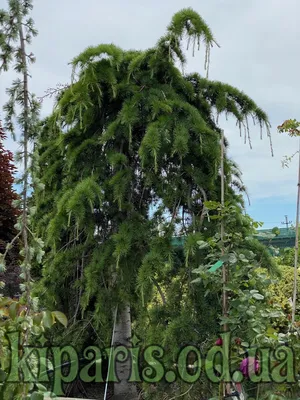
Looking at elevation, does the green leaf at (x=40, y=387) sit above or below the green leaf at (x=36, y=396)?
above

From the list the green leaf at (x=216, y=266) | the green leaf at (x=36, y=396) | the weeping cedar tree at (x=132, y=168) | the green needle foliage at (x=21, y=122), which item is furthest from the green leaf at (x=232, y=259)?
the green leaf at (x=36, y=396)

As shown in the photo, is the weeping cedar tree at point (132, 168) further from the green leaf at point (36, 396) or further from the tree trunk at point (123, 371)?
the green leaf at point (36, 396)

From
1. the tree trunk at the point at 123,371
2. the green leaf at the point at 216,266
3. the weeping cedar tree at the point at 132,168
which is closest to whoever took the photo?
the green leaf at the point at 216,266

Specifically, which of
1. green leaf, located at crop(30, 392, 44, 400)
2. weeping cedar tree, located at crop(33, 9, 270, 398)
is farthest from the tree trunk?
green leaf, located at crop(30, 392, 44, 400)

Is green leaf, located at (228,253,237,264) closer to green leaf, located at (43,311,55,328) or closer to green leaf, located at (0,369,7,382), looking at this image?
green leaf, located at (43,311,55,328)

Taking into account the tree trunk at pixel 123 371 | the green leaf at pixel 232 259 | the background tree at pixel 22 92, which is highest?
the background tree at pixel 22 92

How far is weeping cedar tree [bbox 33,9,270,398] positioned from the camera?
2.10 m

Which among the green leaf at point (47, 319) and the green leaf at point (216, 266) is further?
the green leaf at point (216, 266)

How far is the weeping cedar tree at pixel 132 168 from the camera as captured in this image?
2.10 meters

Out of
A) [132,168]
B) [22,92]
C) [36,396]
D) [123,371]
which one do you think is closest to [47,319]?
[36,396]

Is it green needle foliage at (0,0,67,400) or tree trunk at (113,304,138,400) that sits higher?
green needle foliage at (0,0,67,400)

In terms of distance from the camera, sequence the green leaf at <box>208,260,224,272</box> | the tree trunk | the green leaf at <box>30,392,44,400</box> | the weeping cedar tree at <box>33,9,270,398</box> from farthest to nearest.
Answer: the tree trunk, the weeping cedar tree at <box>33,9,270,398</box>, the green leaf at <box>208,260,224,272</box>, the green leaf at <box>30,392,44,400</box>

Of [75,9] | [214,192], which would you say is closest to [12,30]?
[75,9]

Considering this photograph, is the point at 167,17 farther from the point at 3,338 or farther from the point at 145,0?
the point at 3,338
